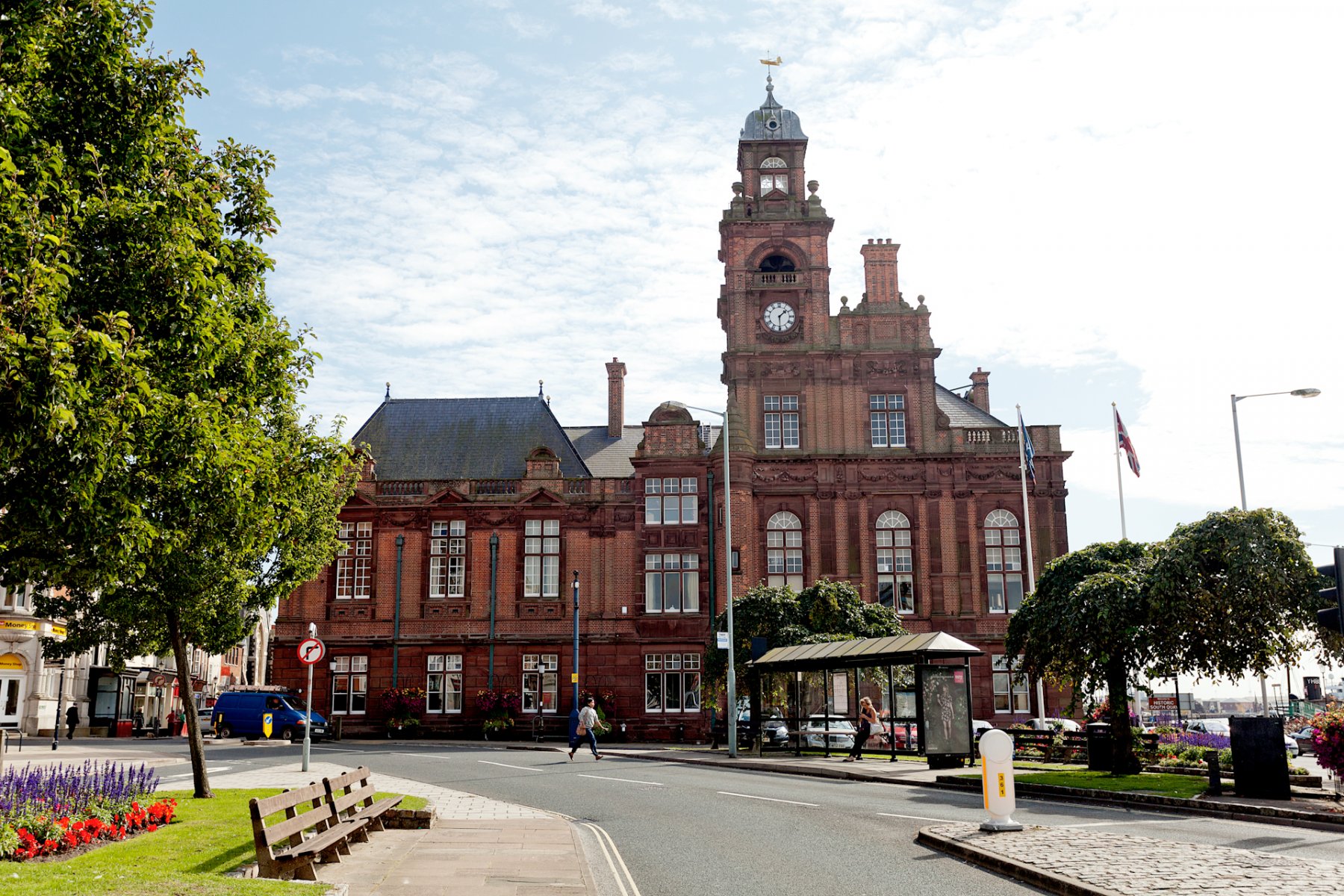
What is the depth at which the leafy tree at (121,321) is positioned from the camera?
9555 millimetres

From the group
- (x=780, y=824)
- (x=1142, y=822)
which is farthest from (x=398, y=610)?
(x=1142, y=822)

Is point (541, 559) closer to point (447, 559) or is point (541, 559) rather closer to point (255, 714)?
point (447, 559)

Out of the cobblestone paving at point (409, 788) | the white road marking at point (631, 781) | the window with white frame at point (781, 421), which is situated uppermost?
the window with white frame at point (781, 421)

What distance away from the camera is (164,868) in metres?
10.7

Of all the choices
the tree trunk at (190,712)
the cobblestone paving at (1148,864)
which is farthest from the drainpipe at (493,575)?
the cobblestone paving at (1148,864)

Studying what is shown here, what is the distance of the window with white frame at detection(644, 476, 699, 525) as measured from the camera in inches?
2015

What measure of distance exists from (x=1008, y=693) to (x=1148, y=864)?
39.4 m

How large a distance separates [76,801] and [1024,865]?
10.8 metres

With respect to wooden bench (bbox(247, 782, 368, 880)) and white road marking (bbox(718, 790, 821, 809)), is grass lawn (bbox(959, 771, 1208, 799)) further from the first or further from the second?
wooden bench (bbox(247, 782, 368, 880))

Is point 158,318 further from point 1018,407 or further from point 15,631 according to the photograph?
point 15,631

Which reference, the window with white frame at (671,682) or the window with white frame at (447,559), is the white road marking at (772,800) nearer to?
the window with white frame at (671,682)

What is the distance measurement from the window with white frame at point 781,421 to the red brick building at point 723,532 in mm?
80

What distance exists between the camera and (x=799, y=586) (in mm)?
50000

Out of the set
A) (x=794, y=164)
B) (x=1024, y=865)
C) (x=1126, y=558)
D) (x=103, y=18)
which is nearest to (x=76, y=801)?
(x=103, y=18)
